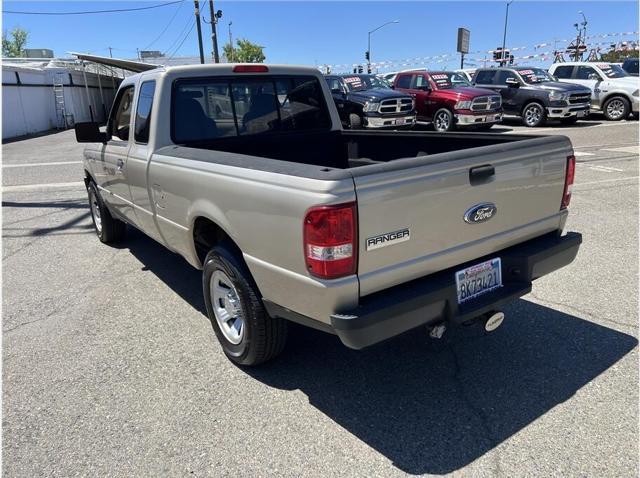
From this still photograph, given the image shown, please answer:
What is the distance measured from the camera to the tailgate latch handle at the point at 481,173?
106 inches

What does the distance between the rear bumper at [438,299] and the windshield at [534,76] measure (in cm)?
1580

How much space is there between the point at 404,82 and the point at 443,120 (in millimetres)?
2498

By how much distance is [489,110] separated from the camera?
15.1 m

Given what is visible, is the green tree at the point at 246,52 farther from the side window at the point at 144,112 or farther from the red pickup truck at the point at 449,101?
the side window at the point at 144,112

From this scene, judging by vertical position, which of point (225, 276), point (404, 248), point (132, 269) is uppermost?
point (404, 248)

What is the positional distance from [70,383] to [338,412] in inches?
71.0

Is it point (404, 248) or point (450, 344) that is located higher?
point (404, 248)

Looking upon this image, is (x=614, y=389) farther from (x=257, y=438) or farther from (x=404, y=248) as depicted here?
(x=257, y=438)

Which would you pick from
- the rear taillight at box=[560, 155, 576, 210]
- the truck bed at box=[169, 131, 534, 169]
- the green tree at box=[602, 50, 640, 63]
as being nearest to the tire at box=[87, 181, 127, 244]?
the truck bed at box=[169, 131, 534, 169]

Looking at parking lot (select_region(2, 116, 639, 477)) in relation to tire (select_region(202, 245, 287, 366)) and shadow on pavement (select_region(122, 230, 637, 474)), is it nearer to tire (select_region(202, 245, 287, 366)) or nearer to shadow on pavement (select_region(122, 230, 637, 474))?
shadow on pavement (select_region(122, 230, 637, 474))

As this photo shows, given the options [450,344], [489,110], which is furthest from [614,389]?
[489,110]

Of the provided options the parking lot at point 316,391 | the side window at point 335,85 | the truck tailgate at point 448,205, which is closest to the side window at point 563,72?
the side window at point 335,85

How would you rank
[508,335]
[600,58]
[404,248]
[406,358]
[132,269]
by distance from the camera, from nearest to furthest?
[404,248], [406,358], [508,335], [132,269], [600,58]

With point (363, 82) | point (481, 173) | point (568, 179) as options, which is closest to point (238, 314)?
point (481, 173)
